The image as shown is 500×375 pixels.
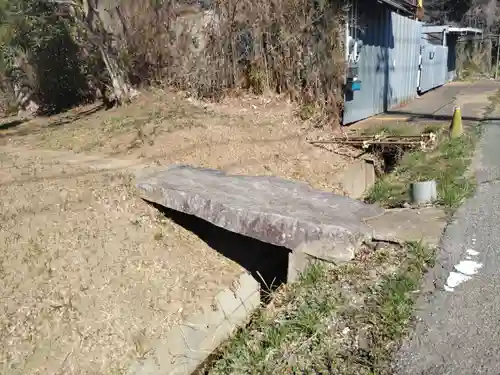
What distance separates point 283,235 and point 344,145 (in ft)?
16.5

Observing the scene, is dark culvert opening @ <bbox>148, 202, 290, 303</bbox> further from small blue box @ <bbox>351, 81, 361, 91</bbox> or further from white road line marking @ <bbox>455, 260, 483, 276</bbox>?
small blue box @ <bbox>351, 81, 361, 91</bbox>

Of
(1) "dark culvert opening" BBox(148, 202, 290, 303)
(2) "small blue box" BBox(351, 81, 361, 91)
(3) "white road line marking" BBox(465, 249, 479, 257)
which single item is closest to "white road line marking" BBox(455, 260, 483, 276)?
(3) "white road line marking" BBox(465, 249, 479, 257)

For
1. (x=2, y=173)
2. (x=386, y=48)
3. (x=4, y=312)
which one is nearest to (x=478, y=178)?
(x=4, y=312)

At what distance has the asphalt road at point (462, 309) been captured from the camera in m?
2.71

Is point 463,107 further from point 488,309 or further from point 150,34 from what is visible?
point 488,309

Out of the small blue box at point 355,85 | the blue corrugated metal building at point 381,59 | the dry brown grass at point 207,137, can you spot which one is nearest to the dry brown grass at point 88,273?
the dry brown grass at point 207,137

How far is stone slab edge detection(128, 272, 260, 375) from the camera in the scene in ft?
14.0

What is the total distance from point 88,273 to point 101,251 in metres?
0.33

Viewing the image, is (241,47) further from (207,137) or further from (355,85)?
(207,137)

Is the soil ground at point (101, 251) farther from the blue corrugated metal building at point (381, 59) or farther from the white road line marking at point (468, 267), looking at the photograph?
the blue corrugated metal building at point (381, 59)

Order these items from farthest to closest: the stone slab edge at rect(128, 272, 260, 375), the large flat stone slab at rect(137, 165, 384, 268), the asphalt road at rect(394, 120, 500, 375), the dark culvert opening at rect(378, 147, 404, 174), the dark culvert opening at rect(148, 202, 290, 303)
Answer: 1. the dark culvert opening at rect(378, 147, 404, 174)
2. the dark culvert opening at rect(148, 202, 290, 303)
3. the large flat stone slab at rect(137, 165, 384, 268)
4. the stone slab edge at rect(128, 272, 260, 375)
5. the asphalt road at rect(394, 120, 500, 375)

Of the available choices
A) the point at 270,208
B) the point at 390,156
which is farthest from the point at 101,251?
the point at 390,156

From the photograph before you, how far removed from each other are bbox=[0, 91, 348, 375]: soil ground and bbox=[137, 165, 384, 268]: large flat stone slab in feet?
1.52

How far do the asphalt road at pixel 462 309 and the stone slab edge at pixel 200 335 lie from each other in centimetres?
189
